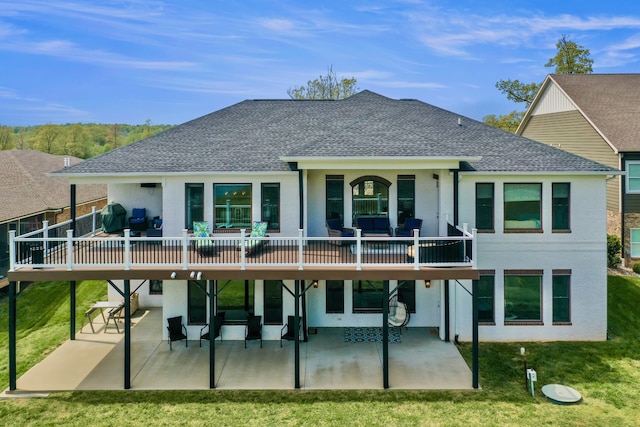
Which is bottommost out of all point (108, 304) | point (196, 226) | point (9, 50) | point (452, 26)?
point (108, 304)

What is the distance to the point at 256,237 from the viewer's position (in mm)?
14492

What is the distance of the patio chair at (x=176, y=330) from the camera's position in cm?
1555

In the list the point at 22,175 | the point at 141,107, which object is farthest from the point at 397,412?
the point at 141,107

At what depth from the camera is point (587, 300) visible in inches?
640

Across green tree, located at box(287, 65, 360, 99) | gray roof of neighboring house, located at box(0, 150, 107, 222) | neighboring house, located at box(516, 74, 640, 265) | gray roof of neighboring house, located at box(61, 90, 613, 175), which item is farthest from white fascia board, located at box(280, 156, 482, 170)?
green tree, located at box(287, 65, 360, 99)

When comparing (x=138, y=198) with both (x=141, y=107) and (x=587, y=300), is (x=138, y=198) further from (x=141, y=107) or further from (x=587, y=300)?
(x=141, y=107)

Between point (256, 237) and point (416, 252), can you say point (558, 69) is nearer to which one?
point (416, 252)

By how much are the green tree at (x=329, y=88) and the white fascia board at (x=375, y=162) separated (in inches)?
1416

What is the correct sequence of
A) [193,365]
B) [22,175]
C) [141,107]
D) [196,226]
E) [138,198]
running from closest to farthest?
1. [193,365]
2. [196,226]
3. [138,198]
4. [22,175]
5. [141,107]

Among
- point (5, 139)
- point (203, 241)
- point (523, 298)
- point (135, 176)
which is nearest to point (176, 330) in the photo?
point (203, 241)

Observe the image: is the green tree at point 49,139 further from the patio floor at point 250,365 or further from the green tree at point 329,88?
the patio floor at point 250,365

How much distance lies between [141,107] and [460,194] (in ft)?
329

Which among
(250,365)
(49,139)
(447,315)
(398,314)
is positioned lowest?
(250,365)

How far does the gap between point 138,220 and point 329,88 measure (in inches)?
1422
